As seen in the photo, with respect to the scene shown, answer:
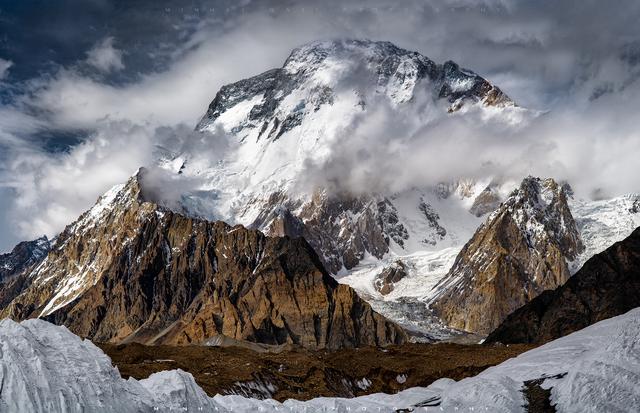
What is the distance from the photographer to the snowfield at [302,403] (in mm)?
53500

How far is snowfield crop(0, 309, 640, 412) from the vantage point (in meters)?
53.5

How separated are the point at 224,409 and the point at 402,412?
53.8ft

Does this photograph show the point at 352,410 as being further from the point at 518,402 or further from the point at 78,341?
the point at 78,341

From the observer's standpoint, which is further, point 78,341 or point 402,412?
point 402,412

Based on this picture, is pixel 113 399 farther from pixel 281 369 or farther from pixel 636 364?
pixel 281 369

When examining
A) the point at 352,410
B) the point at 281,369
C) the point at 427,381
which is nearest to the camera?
the point at 352,410

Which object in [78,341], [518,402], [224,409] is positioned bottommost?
[518,402]

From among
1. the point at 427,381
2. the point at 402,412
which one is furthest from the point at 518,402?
the point at 427,381

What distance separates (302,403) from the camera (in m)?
79.9

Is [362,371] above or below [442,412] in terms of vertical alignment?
above

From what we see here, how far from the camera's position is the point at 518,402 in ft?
228

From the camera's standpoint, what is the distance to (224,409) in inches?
2685

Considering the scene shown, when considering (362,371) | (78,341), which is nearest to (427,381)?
(362,371)

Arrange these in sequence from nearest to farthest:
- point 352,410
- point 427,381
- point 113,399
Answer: point 113,399
point 352,410
point 427,381
